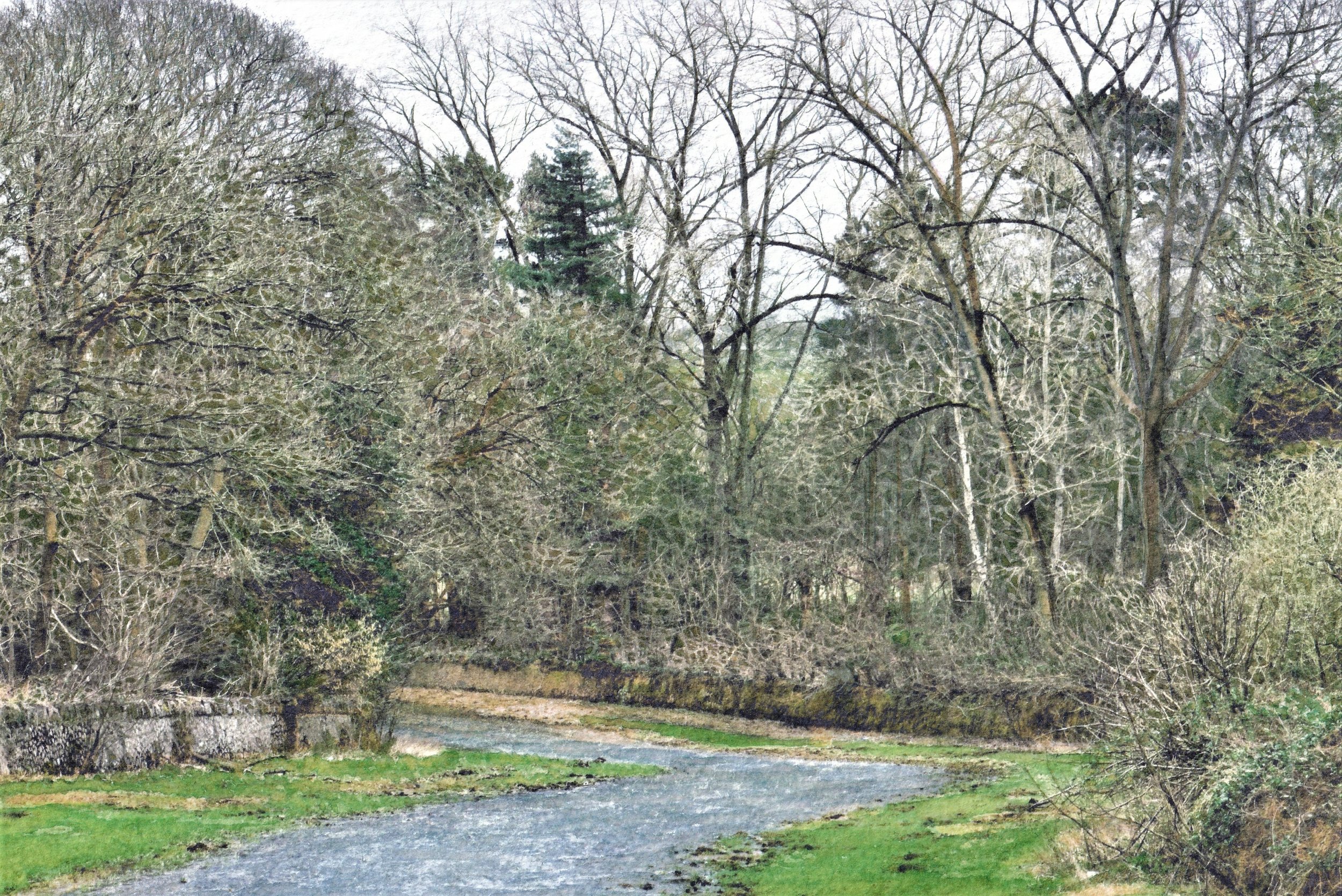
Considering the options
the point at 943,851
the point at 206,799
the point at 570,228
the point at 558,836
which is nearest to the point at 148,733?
the point at 206,799

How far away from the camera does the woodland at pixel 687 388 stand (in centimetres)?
1434

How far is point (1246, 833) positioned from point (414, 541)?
56.0ft

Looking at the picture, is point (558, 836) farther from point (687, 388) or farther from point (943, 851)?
point (687, 388)

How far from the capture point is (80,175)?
16.5 meters

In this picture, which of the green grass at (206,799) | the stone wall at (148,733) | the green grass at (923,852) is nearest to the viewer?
the green grass at (923,852)

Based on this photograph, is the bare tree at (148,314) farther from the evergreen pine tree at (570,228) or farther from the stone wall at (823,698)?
the evergreen pine tree at (570,228)

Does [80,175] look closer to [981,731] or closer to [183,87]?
[183,87]

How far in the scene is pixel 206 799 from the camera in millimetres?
15203

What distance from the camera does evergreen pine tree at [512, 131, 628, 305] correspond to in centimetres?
3612

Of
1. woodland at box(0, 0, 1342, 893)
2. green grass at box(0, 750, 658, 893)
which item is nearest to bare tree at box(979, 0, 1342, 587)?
woodland at box(0, 0, 1342, 893)

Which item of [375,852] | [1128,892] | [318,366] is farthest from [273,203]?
[1128,892]

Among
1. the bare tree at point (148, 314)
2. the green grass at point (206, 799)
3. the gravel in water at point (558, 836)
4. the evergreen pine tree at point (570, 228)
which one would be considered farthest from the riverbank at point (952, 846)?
the evergreen pine tree at point (570, 228)

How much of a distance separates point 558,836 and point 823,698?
1194 cm

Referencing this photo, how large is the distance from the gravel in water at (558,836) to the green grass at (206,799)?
23.8 inches
